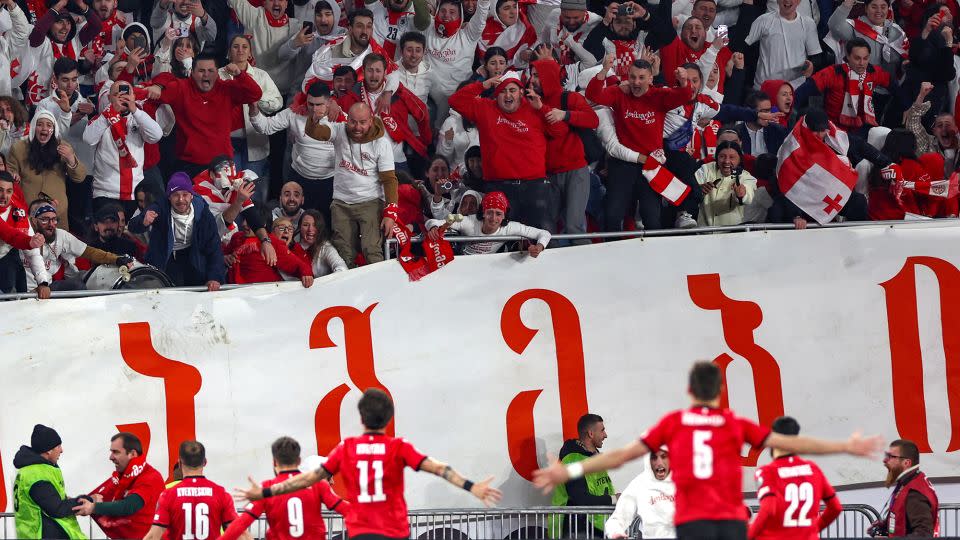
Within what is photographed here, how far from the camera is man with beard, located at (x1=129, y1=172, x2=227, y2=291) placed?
47.9 ft

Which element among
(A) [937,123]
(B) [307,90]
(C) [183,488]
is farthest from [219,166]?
(A) [937,123]

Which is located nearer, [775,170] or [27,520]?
[27,520]

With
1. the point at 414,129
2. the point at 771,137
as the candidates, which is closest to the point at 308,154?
the point at 414,129

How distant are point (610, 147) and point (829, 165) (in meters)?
2.09

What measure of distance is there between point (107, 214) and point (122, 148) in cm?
86

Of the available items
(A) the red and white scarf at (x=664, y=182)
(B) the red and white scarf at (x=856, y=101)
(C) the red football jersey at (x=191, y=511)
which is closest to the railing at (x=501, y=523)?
(C) the red football jersey at (x=191, y=511)

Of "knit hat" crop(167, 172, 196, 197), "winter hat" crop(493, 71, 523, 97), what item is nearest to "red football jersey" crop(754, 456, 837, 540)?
"winter hat" crop(493, 71, 523, 97)

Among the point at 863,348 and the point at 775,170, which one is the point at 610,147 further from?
the point at 863,348

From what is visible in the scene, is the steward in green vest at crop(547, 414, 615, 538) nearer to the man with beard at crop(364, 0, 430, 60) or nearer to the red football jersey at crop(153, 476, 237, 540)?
the red football jersey at crop(153, 476, 237, 540)

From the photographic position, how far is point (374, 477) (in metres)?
9.89

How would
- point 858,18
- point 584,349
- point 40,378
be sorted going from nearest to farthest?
1. point 40,378
2. point 584,349
3. point 858,18

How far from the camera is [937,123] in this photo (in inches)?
655

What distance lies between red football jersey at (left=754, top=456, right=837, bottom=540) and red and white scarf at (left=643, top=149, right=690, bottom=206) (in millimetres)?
5425

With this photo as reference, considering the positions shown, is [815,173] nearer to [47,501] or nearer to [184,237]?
[184,237]
